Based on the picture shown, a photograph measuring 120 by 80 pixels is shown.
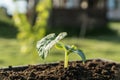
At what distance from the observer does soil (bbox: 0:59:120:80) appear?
2.52 meters

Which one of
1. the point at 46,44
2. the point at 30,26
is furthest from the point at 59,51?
the point at 46,44

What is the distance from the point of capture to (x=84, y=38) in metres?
13.7

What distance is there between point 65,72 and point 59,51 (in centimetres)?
802

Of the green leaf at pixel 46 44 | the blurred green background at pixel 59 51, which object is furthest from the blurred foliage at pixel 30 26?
the green leaf at pixel 46 44

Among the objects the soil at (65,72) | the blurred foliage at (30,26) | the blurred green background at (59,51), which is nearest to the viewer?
the soil at (65,72)

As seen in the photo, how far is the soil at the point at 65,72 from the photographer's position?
252cm

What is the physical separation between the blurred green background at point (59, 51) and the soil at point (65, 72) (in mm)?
4592

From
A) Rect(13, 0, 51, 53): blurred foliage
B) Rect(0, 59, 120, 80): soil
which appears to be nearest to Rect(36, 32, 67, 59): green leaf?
Rect(0, 59, 120, 80): soil

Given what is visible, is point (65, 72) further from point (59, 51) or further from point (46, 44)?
point (59, 51)

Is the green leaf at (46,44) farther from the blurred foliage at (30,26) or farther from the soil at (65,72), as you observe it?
the blurred foliage at (30,26)

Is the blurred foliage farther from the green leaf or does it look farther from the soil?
the green leaf

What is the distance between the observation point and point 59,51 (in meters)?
10.6

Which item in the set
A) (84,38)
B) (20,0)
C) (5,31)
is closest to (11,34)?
(5,31)

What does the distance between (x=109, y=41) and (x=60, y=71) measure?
10.5 metres
